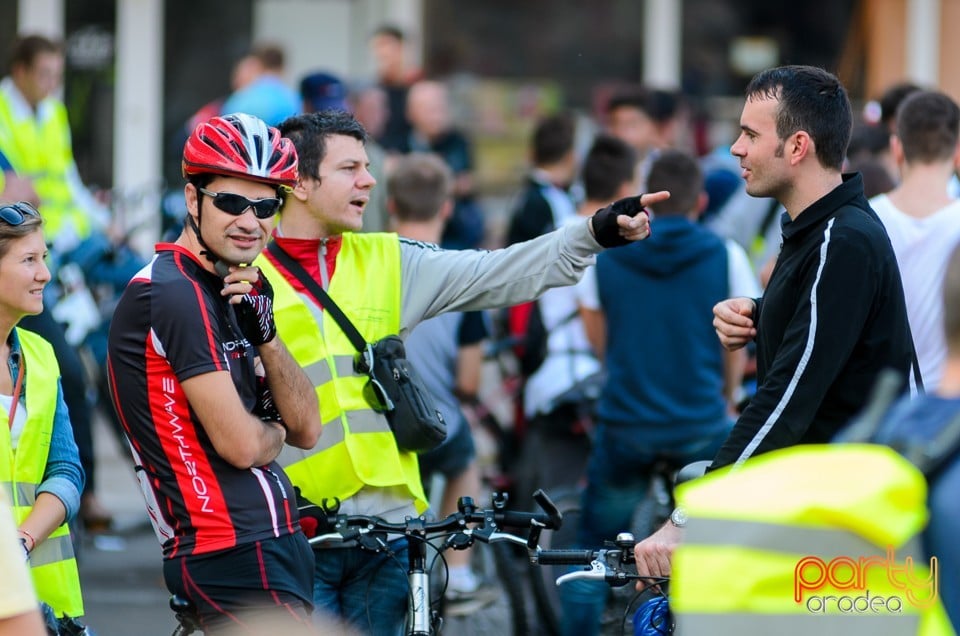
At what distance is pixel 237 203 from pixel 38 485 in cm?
119

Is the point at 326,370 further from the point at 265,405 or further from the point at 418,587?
the point at 418,587

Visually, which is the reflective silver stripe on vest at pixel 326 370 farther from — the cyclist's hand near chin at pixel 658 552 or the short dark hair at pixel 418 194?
the short dark hair at pixel 418 194

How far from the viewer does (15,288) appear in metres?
4.73

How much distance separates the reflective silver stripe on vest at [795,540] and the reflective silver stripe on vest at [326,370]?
7.77 ft

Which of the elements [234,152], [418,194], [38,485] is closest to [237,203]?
[234,152]

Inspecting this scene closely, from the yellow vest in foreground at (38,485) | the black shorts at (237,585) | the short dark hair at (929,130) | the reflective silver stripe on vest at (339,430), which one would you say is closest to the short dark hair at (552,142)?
the short dark hair at (929,130)

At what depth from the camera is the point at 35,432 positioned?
4.67m

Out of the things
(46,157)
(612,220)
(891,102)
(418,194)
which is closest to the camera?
(612,220)

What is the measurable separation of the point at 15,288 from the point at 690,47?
34.1ft

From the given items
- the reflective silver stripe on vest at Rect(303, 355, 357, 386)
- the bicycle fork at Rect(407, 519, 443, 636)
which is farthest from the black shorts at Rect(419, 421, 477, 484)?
the bicycle fork at Rect(407, 519, 443, 636)

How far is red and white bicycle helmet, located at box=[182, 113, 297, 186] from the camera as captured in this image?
4.10m

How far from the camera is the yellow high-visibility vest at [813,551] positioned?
2445 mm

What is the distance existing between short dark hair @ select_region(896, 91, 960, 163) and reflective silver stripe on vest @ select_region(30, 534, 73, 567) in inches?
142

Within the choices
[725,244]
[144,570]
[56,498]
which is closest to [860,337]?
[56,498]
